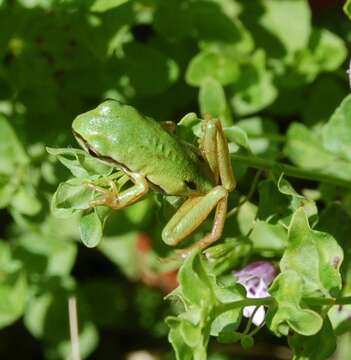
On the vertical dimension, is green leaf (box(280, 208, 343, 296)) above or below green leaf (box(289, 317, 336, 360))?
above

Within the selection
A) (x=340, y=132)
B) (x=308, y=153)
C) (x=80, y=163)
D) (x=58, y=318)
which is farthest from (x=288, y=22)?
(x=58, y=318)

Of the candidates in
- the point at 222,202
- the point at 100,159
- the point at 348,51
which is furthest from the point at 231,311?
the point at 348,51

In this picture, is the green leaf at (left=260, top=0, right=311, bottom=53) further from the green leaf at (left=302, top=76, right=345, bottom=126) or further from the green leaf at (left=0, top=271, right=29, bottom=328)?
the green leaf at (left=0, top=271, right=29, bottom=328)

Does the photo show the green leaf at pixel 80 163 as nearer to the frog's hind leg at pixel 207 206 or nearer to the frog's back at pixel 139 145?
the frog's back at pixel 139 145

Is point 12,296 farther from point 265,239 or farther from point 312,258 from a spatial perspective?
point 312,258

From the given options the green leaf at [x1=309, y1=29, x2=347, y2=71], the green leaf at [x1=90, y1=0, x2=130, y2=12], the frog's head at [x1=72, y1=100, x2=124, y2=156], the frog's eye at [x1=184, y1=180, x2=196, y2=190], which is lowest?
the green leaf at [x1=309, y1=29, x2=347, y2=71]

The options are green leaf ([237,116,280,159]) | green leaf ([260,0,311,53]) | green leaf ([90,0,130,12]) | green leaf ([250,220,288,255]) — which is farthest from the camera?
green leaf ([260,0,311,53])

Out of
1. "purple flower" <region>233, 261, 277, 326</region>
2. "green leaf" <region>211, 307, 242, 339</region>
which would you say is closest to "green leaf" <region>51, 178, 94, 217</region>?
"green leaf" <region>211, 307, 242, 339</region>
